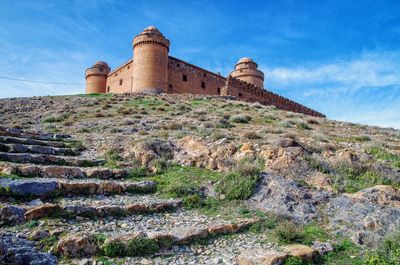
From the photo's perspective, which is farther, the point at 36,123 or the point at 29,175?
the point at 36,123

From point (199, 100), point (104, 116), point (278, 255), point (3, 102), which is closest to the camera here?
point (278, 255)

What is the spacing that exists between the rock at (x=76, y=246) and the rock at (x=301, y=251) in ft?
11.5

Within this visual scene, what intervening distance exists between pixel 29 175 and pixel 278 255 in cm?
661

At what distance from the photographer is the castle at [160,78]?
112 feet

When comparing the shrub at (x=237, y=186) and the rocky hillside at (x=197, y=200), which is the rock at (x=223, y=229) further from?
the shrub at (x=237, y=186)

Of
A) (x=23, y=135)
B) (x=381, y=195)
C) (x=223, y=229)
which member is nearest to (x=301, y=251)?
(x=223, y=229)

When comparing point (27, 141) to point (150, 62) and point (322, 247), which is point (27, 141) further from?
point (150, 62)

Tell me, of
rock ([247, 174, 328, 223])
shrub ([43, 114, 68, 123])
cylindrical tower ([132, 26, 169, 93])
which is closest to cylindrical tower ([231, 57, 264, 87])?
cylindrical tower ([132, 26, 169, 93])

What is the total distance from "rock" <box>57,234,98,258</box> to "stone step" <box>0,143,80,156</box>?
20.7ft

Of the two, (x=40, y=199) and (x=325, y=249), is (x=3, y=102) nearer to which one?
(x=40, y=199)

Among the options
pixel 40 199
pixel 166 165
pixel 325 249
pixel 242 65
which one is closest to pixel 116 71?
pixel 242 65

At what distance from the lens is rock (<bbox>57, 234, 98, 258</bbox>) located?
6.07m

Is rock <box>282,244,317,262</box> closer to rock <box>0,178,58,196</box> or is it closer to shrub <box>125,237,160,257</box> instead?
shrub <box>125,237,160,257</box>

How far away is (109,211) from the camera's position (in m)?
7.74
